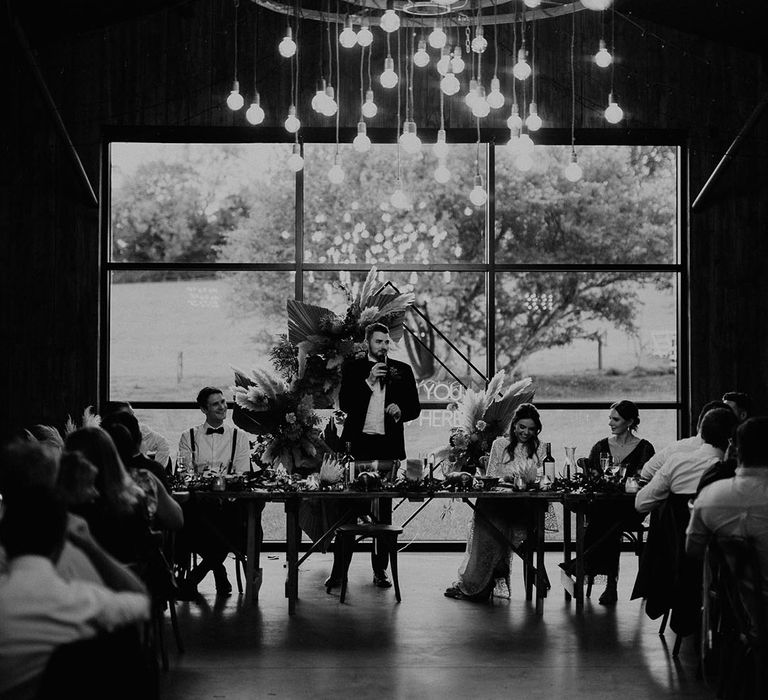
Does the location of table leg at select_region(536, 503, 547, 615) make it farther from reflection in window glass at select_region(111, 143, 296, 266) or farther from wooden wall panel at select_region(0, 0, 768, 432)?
reflection in window glass at select_region(111, 143, 296, 266)

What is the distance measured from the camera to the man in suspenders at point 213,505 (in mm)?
7855

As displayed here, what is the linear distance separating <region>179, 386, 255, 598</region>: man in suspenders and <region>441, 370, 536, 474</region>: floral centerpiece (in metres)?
1.76

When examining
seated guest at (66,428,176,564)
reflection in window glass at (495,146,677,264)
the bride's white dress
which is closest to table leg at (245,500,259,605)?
the bride's white dress

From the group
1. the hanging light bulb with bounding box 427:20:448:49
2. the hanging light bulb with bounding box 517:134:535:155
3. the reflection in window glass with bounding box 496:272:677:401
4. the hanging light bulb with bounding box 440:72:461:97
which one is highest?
the hanging light bulb with bounding box 427:20:448:49

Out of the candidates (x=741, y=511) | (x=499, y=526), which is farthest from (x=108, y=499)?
(x=499, y=526)

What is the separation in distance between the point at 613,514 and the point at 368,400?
6.23ft

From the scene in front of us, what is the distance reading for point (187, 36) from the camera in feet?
33.7

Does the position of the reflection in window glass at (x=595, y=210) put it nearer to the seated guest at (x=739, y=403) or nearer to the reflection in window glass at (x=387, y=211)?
the reflection in window glass at (x=387, y=211)

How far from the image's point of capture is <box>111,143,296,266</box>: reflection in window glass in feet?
34.2

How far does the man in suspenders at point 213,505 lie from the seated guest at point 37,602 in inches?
183

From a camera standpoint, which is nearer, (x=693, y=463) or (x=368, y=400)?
(x=693, y=463)

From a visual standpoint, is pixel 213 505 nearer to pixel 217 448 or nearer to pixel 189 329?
pixel 217 448

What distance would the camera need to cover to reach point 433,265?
412 inches

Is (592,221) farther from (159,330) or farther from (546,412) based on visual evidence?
(159,330)
